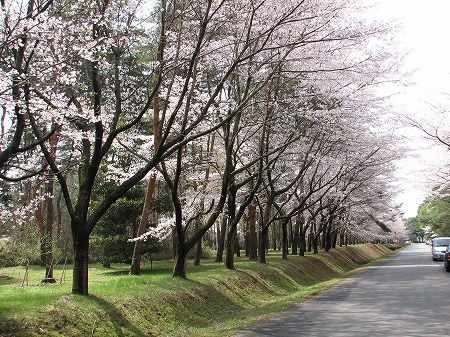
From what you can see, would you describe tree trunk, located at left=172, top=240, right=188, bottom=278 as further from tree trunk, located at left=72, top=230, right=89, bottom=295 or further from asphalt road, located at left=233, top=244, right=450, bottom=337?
tree trunk, located at left=72, top=230, right=89, bottom=295

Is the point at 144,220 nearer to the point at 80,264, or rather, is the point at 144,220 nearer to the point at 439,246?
the point at 80,264

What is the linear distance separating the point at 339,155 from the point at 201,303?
1244 cm

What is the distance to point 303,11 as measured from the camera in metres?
10.8

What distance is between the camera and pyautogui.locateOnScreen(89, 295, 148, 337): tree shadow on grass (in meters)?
8.30

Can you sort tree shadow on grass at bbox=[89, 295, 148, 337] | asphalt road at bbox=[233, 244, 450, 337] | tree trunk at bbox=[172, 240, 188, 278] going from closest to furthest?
asphalt road at bbox=[233, 244, 450, 337] → tree shadow on grass at bbox=[89, 295, 148, 337] → tree trunk at bbox=[172, 240, 188, 278]

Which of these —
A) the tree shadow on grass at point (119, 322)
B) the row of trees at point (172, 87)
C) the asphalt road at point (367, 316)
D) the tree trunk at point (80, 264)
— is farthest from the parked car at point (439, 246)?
the tree trunk at point (80, 264)

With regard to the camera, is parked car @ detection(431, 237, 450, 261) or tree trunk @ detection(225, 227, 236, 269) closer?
tree trunk @ detection(225, 227, 236, 269)

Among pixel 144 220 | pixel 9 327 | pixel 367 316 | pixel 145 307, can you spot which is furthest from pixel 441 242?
pixel 9 327

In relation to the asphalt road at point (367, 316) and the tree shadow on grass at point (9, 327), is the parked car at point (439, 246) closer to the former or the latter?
the asphalt road at point (367, 316)

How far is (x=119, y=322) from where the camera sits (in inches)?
336

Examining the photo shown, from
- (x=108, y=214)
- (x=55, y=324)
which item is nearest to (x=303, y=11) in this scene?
(x=55, y=324)

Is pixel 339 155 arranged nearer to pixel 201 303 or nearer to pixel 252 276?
pixel 252 276

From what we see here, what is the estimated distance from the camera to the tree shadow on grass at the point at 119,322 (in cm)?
830

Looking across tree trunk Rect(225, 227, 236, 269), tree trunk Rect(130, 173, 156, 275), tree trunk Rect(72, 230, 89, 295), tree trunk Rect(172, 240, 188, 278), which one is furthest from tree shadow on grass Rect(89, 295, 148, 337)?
A: tree trunk Rect(225, 227, 236, 269)
